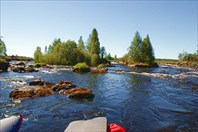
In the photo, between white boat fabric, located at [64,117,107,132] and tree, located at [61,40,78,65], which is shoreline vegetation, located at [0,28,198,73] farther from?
white boat fabric, located at [64,117,107,132]

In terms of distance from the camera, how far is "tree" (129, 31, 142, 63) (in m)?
88.4

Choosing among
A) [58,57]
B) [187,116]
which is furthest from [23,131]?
[58,57]

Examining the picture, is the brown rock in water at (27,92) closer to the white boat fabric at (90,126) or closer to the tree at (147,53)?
the white boat fabric at (90,126)

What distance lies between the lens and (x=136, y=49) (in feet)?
290

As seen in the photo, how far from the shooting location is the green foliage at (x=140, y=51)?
8825 centimetres

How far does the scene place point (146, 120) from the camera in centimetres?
1241

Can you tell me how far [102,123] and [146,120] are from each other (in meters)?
6.13

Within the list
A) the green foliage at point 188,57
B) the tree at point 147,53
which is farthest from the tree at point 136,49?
the green foliage at point 188,57

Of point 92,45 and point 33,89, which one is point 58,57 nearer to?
point 92,45

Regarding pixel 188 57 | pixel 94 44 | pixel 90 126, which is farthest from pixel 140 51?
pixel 90 126

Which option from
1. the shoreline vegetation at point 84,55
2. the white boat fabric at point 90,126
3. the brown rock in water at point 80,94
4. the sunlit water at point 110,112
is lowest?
the sunlit water at point 110,112

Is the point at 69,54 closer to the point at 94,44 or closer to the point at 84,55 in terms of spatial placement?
the point at 84,55

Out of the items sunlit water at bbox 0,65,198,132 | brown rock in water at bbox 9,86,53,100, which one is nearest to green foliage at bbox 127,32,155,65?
sunlit water at bbox 0,65,198,132

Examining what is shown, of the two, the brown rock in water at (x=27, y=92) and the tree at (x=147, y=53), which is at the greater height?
the tree at (x=147, y=53)
